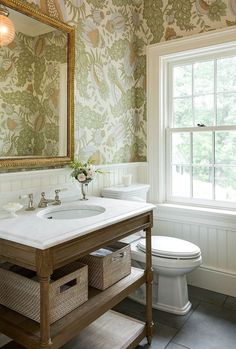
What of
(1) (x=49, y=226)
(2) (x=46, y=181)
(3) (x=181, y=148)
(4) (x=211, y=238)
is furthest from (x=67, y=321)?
(3) (x=181, y=148)

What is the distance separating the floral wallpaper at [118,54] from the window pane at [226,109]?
54 cm

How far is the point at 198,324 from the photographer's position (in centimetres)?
192

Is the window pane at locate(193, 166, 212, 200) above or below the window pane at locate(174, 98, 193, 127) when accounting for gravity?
below

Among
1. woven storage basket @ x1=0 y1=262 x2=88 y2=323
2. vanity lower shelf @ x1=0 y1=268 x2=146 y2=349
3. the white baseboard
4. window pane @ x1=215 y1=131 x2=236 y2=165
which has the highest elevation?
window pane @ x1=215 y1=131 x2=236 y2=165

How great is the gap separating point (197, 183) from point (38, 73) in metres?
1.59

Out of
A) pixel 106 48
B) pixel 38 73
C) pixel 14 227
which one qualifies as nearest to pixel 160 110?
pixel 106 48

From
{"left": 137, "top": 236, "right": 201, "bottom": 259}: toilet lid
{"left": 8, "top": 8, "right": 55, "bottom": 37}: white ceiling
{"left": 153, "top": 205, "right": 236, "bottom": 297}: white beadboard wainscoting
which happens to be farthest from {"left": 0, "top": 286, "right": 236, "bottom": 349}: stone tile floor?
{"left": 8, "top": 8, "right": 55, "bottom": 37}: white ceiling

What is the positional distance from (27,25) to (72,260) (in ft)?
4.51

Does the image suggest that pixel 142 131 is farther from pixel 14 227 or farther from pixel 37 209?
pixel 14 227

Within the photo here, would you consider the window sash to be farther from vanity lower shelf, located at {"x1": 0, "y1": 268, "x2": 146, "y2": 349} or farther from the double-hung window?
vanity lower shelf, located at {"x1": 0, "y1": 268, "x2": 146, "y2": 349}

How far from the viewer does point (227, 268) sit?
2324 millimetres

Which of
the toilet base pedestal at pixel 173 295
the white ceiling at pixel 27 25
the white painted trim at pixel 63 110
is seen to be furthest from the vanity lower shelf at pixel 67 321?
the white ceiling at pixel 27 25

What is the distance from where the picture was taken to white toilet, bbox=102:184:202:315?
1931mm

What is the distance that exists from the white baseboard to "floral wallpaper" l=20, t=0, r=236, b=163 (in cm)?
114
